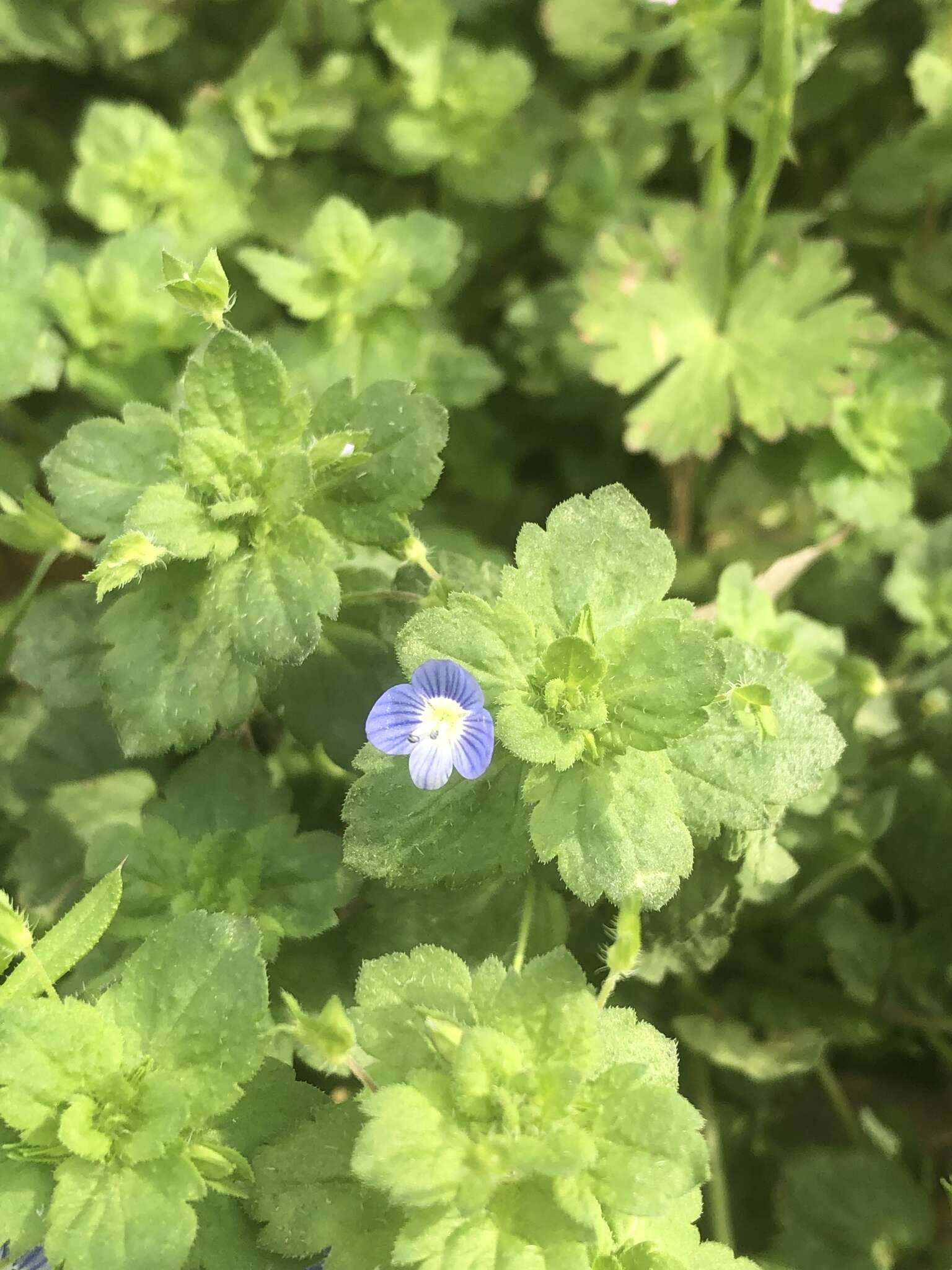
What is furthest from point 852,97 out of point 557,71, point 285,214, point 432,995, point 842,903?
point 432,995

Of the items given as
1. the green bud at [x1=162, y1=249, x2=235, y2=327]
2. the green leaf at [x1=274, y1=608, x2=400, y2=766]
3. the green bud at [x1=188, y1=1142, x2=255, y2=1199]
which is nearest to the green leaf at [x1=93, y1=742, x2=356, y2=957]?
the green leaf at [x1=274, y1=608, x2=400, y2=766]

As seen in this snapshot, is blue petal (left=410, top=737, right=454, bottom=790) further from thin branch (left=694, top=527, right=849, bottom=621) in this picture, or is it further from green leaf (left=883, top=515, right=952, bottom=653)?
green leaf (left=883, top=515, right=952, bottom=653)

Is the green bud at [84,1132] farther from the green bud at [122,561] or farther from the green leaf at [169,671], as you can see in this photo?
the green bud at [122,561]

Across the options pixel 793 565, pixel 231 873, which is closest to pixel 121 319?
pixel 231 873

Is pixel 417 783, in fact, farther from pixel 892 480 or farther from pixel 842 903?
pixel 892 480

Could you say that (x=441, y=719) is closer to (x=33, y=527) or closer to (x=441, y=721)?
(x=441, y=721)

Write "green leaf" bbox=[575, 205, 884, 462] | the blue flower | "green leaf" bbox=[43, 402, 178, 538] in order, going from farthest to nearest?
"green leaf" bbox=[575, 205, 884, 462] < "green leaf" bbox=[43, 402, 178, 538] < the blue flower

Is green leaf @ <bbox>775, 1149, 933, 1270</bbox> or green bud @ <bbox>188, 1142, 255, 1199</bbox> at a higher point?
green bud @ <bbox>188, 1142, 255, 1199</bbox>

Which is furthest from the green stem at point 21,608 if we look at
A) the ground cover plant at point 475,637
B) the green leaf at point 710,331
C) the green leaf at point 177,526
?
the green leaf at point 710,331
